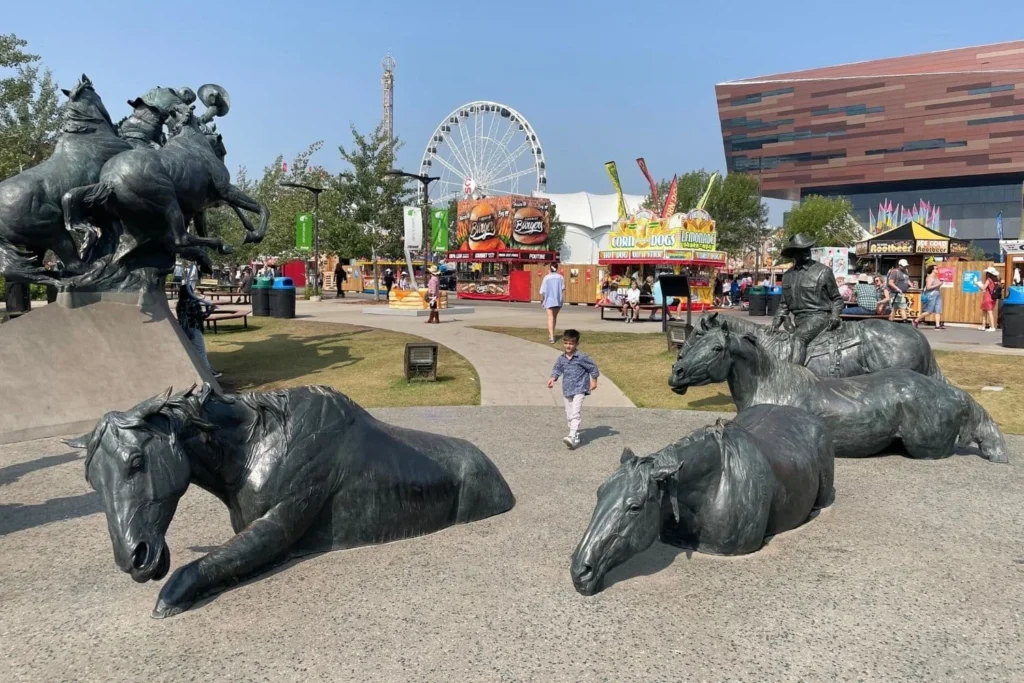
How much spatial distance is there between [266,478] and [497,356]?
426 inches

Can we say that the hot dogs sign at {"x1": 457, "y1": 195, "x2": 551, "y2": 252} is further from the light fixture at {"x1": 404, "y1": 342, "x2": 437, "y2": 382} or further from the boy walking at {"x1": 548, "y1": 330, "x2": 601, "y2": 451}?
the boy walking at {"x1": 548, "y1": 330, "x2": 601, "y2": 451}

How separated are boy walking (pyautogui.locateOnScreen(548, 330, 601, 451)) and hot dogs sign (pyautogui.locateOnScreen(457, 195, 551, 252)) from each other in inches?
1465

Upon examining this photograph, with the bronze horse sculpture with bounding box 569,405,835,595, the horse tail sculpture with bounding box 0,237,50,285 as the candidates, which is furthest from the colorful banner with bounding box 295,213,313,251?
the bronze horse sculpture with bounding box 569,405,835,595

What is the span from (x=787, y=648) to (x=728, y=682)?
1.60 feet

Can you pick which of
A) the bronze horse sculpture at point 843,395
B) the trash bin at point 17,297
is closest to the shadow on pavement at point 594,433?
the bronze horse sculpture at point 843,395

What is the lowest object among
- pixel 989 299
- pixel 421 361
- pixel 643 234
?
pixel 421 361

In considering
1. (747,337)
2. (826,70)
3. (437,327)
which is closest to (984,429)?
(747,337)

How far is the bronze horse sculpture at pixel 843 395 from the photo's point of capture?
6.76 m

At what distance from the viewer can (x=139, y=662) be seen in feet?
10.8

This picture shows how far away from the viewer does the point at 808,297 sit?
29.0 ft

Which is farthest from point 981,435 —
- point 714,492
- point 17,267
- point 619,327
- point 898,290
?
point 898,290

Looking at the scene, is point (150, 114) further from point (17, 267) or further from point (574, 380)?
point (574, 380)

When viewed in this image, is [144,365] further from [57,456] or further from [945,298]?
[945,298]

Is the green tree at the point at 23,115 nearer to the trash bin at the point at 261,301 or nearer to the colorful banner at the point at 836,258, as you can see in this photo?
the trash bin at the point at 261,301
